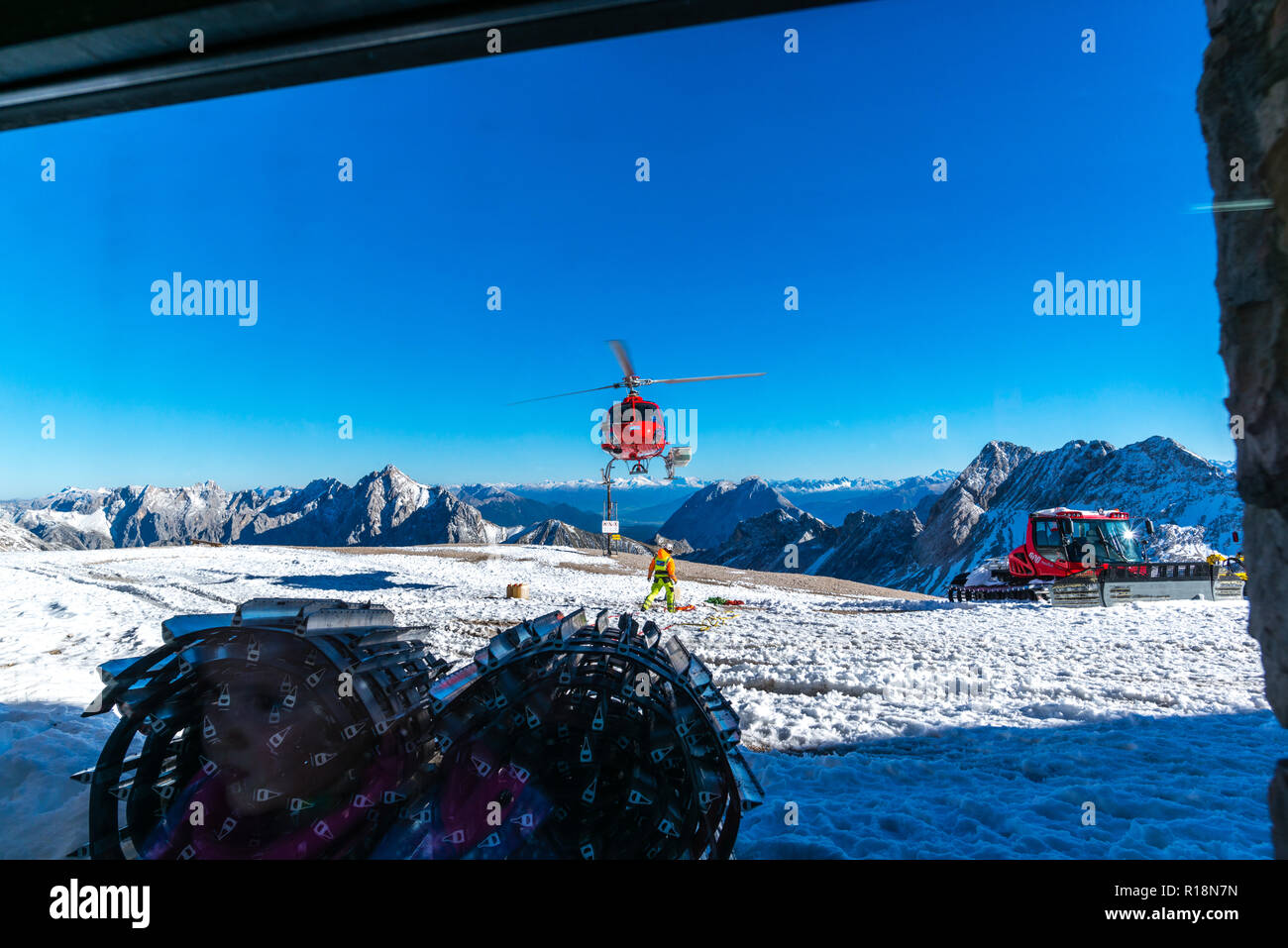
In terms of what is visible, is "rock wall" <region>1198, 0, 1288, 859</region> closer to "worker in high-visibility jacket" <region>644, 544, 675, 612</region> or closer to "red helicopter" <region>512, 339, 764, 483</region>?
"worker in high-visibility jacket" <region>644, 544, 675, 612</region>

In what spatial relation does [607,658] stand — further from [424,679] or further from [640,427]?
[640,427]

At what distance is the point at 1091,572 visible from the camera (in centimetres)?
1797

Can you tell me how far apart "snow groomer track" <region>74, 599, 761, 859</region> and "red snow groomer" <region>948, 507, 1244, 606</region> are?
17.8 meters

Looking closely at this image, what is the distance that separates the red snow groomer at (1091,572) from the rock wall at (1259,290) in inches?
700

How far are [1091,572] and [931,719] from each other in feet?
54.9

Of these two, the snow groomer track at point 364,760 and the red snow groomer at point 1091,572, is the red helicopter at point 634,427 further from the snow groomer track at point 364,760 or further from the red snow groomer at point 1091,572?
the snow groomer track at point 364,760

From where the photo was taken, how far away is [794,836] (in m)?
3.45

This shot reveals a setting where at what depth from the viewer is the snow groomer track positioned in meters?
2.14

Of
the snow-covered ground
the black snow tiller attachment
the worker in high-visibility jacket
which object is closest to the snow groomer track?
the snow-covered ground

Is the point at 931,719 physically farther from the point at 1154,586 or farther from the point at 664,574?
the point at 1154,586

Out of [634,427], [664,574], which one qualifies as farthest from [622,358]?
[664,574]

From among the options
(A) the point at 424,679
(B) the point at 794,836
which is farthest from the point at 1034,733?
(A) the point at 424,679

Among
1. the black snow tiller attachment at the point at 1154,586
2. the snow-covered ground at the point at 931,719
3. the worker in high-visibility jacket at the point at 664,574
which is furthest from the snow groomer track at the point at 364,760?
the black snow tiller attachment at the point at 1154,586
